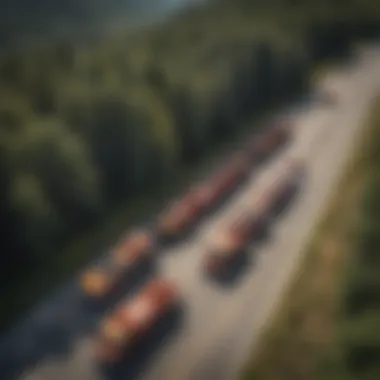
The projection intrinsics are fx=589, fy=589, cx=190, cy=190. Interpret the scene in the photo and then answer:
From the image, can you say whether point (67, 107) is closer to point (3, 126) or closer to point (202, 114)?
point (3, 126)

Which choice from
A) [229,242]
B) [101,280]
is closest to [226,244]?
[229,242]

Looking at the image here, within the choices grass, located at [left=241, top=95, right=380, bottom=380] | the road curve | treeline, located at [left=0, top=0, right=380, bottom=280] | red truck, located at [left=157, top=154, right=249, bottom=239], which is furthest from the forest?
grass, located at [left=241, top=95, right=380, bottom=380]

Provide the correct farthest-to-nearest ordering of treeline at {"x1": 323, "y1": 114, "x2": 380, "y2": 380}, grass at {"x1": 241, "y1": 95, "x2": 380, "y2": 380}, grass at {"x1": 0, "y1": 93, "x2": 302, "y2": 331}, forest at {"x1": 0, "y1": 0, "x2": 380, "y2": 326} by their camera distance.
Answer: forest at {"x1": 0, "y1": 0, "x2": 380, "y2": 326}
grass at {"x1": 0, "y1": 93, "x2": 302, "y2": 331}
grass at {"x1": 241, "y1": 95, "x2": 380, "y2": 380}
treeline at {"x1": 323, "y1": 114, "x2": 380, "y2": 380}

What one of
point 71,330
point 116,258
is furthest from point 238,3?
point 71,330

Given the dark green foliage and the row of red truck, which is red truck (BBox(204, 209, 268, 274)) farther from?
the dark green foliage

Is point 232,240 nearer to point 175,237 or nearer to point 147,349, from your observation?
point 175,237

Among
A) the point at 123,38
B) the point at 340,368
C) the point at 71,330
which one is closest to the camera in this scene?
the point at 340,368

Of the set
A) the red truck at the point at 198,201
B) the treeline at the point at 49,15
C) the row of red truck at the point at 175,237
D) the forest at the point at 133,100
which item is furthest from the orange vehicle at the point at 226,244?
the treeline at the point at 49,15

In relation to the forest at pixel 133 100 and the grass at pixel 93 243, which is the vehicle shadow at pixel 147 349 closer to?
the grass at pixel 93 243
